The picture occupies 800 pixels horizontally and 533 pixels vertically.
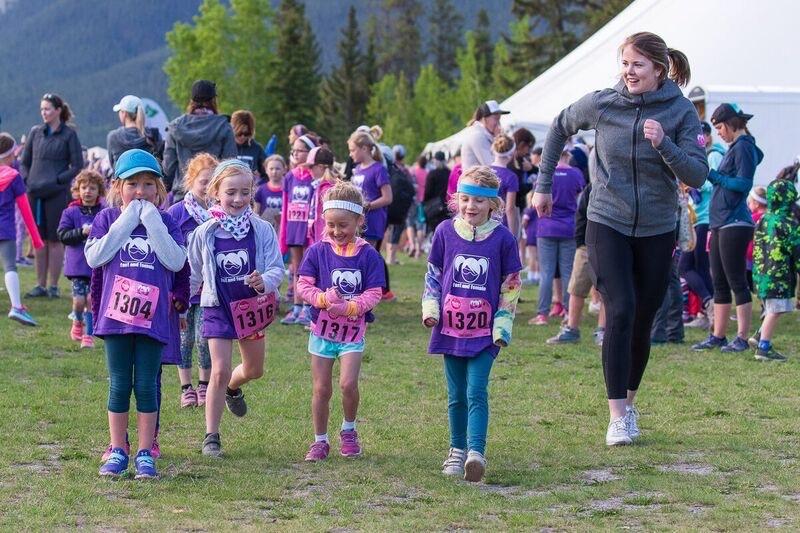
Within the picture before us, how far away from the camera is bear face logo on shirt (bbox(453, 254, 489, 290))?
6.86 metres

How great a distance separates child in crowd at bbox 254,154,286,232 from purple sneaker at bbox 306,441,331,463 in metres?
8.61

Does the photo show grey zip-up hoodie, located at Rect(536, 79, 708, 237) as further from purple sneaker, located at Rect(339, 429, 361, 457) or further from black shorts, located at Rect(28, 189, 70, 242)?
black shorts, located at Rect(28, 189, 70, 242)

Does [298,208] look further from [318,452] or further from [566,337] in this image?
[318,452]

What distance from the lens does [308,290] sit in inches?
281

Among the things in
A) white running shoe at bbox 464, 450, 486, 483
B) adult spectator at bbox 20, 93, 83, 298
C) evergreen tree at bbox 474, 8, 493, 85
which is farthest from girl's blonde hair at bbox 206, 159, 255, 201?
evergreen tree at bbox 474, 8, 493, 85

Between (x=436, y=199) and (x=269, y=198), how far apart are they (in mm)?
1947

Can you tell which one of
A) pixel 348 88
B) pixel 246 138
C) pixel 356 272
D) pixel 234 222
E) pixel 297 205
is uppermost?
pixel 348 88

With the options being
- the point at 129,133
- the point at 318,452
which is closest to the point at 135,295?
the point at 318,452

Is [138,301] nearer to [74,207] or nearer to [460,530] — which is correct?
[460,530]

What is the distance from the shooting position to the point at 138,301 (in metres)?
6.62

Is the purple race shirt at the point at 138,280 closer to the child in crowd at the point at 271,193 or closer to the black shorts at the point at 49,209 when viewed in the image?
the black shorts at the point at 49,209

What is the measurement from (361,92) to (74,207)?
101051 mm

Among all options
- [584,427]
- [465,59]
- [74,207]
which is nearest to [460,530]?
[584,427]

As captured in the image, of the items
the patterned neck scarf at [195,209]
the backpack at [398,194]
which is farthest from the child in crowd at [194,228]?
the backpack at [398,194]
